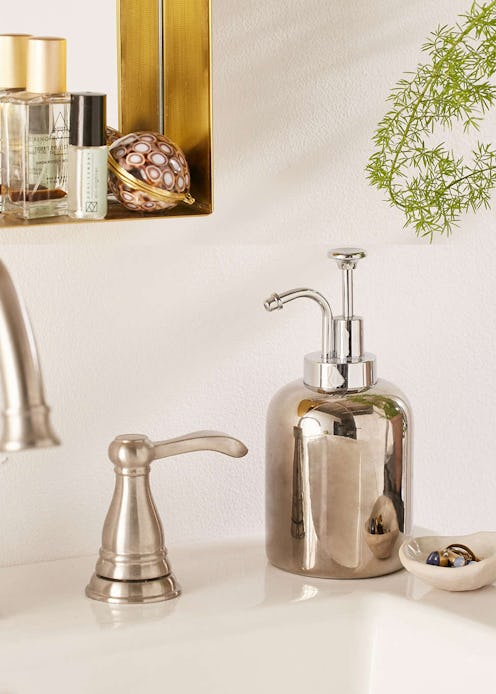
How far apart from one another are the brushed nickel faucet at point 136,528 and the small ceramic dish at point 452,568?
161 millimetres

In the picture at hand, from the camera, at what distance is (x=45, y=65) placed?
85cm

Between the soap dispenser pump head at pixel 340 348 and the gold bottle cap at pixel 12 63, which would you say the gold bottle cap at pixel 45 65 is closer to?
the gold bottle cap at pixel 12 63

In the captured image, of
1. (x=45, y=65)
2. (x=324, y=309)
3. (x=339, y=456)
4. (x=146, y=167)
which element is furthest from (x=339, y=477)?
(x=45, y=65)

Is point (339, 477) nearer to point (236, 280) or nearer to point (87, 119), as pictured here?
point (236, 280)

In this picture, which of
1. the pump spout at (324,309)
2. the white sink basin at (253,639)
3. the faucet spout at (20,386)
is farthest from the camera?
the pump spout at (324,309)

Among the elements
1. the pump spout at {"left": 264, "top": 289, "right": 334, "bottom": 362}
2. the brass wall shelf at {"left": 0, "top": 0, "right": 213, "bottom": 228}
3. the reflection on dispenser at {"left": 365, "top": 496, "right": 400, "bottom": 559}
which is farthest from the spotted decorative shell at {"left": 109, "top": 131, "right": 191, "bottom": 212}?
the reflection on dispenser at {"left": 365, "top": 496, "right": 400, "bottom": 559}

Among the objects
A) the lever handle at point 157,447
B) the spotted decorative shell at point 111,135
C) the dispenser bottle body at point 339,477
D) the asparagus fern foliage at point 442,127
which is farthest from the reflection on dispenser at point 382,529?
the spotted decorative shell at point 111,135

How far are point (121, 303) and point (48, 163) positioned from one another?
15 centimetres

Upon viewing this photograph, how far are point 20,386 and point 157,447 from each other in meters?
0.33

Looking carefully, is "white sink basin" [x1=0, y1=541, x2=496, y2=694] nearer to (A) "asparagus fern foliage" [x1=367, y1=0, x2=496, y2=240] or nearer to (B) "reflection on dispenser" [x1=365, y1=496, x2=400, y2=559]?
(B) "reflection on dispenser" [x1=365, y1=496, x2=400, y2=559]

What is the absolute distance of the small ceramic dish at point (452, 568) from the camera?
0.89 meters

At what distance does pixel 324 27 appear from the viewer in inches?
39.5

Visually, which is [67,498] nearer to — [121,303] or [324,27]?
[121,303]

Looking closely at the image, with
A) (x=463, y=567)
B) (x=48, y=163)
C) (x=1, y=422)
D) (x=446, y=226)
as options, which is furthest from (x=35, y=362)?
(x=446, y=226)
